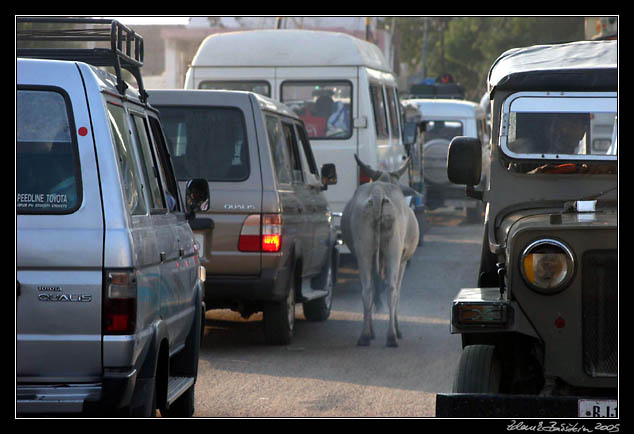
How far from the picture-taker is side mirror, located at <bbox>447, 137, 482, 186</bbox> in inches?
274

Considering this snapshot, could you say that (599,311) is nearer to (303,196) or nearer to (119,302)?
(119,302)

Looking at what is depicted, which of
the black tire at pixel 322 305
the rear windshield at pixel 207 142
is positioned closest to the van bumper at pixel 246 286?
the rear windshield at pixel 207 142

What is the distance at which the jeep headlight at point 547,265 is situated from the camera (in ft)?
17.2

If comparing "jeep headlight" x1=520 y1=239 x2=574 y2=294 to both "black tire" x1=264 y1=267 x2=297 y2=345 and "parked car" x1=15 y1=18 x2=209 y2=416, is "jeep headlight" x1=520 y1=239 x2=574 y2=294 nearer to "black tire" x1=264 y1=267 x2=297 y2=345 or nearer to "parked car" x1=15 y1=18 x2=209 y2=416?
"parked car" x1=15 y1=18 x2=209 y2=416

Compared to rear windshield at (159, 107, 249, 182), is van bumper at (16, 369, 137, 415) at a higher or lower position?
lower

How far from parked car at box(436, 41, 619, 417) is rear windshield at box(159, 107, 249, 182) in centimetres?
284

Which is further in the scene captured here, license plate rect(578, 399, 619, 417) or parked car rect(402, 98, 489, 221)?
parked car rect(402, 98, 489, 221)

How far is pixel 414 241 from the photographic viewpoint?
Answer: 11703 mm

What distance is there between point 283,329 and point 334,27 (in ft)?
87.2

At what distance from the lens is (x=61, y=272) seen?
4.82m

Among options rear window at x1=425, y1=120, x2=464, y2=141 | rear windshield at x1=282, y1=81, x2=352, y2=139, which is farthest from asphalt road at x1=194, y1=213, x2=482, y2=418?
rear window at x1=425, y1=120, x2=464, y2=141

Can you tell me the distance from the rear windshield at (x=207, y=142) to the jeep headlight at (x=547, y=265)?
15.5 feet

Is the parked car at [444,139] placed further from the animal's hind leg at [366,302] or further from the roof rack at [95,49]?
the roof rack at [95,49]

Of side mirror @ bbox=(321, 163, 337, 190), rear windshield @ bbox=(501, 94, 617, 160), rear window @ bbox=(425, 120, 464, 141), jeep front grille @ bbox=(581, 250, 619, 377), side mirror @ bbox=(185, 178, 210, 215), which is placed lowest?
jeep front grille @ bbox=(581, 250, 619, 377)
